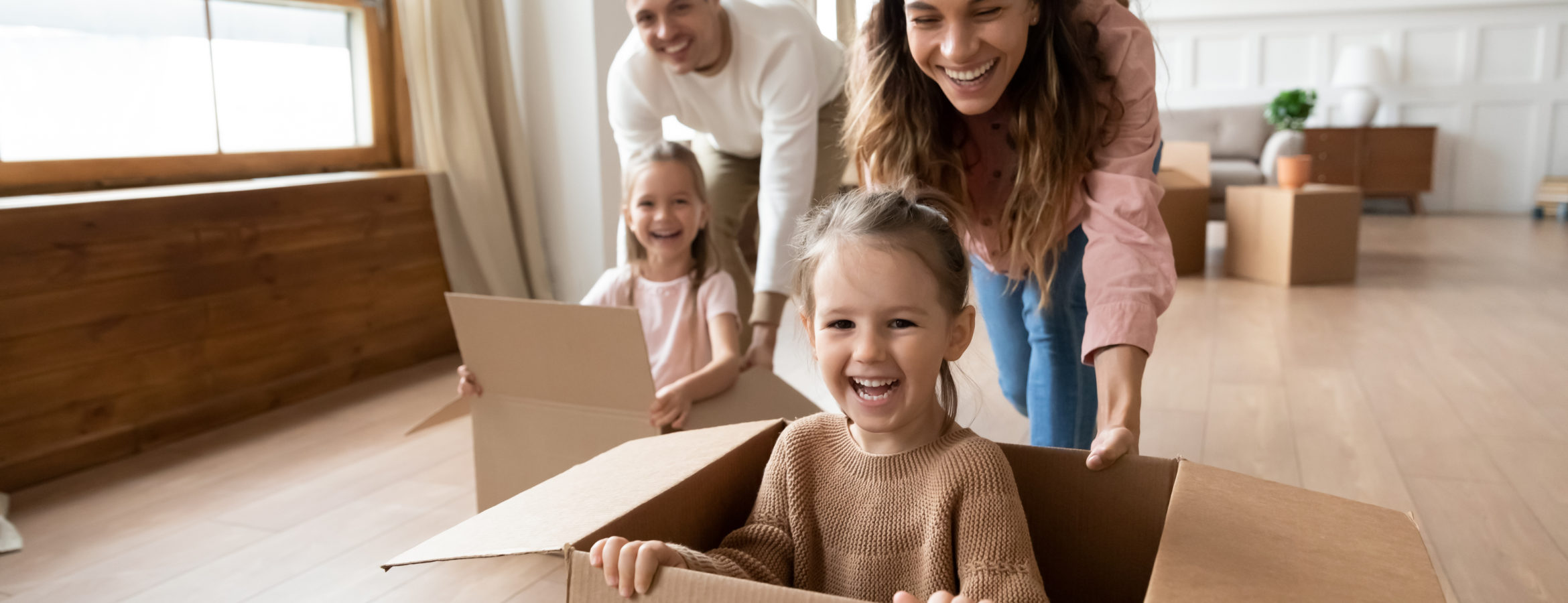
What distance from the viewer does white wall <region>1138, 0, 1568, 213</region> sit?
660cm

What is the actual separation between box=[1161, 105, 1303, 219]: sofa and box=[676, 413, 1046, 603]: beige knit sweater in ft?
18.2

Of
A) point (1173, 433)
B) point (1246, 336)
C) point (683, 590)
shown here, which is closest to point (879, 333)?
point (683, 590)

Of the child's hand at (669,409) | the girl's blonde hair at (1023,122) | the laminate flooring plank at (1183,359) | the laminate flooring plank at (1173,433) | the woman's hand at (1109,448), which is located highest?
the girl's blonde hair at (1023,122)

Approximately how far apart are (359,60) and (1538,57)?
269 inches

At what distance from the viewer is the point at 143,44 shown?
2.54 meters

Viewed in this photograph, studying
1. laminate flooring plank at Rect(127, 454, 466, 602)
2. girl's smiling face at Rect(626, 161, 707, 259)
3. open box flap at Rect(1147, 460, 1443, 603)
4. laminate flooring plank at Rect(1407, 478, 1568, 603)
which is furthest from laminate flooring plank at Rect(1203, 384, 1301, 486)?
laminate flooring plank at Rect(127, 454, 466, 602)

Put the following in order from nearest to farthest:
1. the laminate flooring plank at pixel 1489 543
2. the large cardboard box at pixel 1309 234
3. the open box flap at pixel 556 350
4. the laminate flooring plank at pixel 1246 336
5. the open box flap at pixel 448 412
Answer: the open box flap at pixel 556 350
the laminate flooring plank at pixel 1489 543
the open box flap at pixel 448 412
the laminate flooring plank at pixel 1246 336
the large cardboard box at pixel 1309 234

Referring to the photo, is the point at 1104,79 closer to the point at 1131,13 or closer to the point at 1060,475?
the point at 1131,13

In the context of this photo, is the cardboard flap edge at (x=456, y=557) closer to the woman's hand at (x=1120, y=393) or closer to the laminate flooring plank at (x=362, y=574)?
the woman's hand at (x=1120, y=393)

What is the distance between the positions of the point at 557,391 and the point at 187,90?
1750 millimetres

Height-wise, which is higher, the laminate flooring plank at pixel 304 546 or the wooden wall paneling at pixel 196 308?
→ the wooden wall paneling at pixel 196 308

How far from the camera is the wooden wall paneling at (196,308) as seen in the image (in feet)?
6.86

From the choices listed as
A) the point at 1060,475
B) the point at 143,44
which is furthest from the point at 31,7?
the point at 1060,475

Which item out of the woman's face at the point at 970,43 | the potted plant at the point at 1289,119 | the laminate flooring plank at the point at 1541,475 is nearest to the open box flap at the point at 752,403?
the woman's face at the point at 970,43
